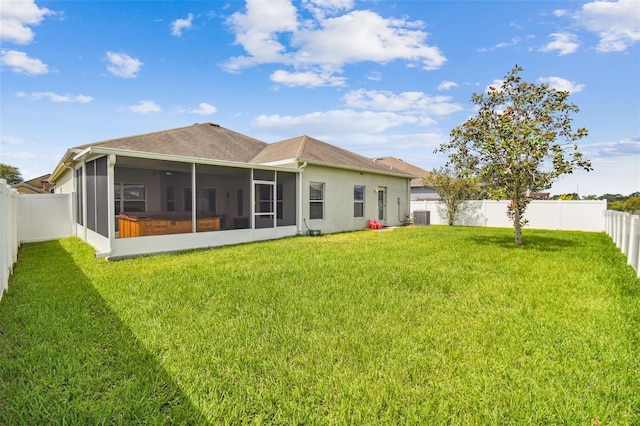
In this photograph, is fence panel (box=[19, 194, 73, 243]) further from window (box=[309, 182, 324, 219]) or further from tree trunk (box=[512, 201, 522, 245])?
tree trunk (box=[512, 201, 522, 245])

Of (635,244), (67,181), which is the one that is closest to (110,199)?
(67,181)

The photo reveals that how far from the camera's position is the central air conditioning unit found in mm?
20125

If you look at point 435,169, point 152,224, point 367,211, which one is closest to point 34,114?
point 152,224

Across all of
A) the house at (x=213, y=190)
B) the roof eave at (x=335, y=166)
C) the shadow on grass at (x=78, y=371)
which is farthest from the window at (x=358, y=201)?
the shadow on grass at (x=78, y=371)

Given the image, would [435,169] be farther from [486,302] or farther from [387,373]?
[387,373]

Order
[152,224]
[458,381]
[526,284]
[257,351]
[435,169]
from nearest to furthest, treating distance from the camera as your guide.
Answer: [458,381]
[257,351]
[526,284]
[152,224]
[435,169]

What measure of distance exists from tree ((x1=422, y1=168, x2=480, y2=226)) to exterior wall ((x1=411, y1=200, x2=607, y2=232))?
445 mm

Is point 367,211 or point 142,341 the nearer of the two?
point 142,341

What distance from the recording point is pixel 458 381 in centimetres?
292

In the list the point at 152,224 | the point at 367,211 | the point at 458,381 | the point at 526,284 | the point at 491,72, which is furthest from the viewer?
the point at 367,211

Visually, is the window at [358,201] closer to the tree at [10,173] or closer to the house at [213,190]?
the house at [213,190]

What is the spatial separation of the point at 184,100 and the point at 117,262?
1269cm

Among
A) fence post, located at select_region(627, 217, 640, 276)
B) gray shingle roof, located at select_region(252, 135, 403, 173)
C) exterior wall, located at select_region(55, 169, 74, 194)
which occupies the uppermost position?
gray shingle roof, located at select_region(252, 135, 403, 173)

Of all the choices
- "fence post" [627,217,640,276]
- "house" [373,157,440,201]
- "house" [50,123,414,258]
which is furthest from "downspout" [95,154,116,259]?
"house" [373,157,440,201]
